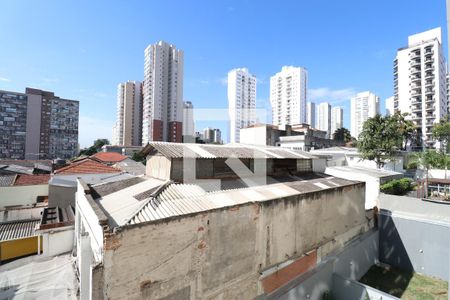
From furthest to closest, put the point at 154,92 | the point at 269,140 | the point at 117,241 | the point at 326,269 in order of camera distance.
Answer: the point at 154,92, the point at 269,140, the point at 326,269, the point at 117,241

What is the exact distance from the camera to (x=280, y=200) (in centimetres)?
718

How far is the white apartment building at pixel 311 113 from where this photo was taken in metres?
70.9

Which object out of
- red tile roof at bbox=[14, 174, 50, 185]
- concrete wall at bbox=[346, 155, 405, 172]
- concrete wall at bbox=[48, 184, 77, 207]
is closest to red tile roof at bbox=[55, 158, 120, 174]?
concrete wall at bbox=[48, 184, 77, 207]

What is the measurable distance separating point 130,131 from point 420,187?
223 ft

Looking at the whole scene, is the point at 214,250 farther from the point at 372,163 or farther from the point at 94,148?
the point at 94,148

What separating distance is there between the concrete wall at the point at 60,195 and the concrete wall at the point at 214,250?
42.6 feet

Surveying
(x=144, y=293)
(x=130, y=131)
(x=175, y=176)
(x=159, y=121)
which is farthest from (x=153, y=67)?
(x=144, y=293)

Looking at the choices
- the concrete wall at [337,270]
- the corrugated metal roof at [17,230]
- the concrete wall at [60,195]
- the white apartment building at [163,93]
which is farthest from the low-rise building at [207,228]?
the white apartment building at [163,93]

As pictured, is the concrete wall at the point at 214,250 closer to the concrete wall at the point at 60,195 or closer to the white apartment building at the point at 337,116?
the concrete wall at the point at 60,195

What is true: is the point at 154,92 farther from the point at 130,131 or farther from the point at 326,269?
the point at 326,269

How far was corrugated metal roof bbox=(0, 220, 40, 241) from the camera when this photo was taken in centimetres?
1085

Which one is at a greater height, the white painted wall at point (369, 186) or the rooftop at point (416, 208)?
the white painted wall at point (369, 186)

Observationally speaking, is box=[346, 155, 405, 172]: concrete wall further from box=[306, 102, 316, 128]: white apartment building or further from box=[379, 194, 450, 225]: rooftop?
box=[306, 102, 316, 128]: white apartment building

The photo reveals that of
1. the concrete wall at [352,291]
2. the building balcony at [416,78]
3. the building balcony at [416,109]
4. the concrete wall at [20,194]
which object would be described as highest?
the building balcony at [416,78]
